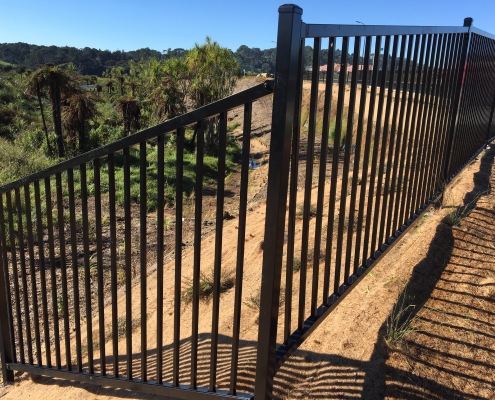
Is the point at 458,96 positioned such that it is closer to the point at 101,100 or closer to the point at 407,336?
the point at 407,336

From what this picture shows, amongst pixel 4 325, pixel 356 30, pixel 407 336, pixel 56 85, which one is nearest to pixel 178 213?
pixel 356 30

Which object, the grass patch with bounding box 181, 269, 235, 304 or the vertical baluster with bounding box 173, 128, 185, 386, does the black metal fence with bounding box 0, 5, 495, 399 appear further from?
the grass patch with bounding box 181, 269, 235, 304

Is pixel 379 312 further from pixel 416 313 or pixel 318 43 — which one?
pixel 318 43

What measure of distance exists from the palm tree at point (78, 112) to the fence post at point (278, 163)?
23.4m

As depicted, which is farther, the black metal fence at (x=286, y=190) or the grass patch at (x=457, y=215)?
the grass patch at (x=457, y=215)

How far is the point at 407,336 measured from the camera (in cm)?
296

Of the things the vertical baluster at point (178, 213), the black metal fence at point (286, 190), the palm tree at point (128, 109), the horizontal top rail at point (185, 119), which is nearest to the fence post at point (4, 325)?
the black metal fence at point (286, 190)

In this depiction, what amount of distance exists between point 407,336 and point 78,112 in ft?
77.6

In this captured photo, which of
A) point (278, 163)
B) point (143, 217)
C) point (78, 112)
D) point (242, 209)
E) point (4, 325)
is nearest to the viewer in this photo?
point (278, 163)

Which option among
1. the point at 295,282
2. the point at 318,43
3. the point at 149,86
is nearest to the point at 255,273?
the point at 295,282

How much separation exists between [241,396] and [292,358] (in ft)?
3.03

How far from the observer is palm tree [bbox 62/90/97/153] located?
76.1ft

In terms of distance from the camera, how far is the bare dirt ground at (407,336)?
2.68 metres

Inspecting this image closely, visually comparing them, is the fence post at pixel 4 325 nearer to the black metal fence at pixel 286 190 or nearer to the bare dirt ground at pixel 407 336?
the black metal fence at pixel 286 190
